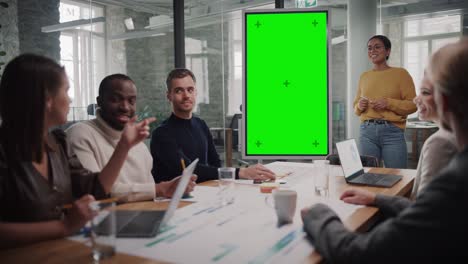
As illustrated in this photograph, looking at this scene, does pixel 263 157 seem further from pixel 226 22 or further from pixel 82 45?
pixel 226 22

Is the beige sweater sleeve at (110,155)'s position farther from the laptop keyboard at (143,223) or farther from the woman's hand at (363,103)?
the woman's hand at (363,103)

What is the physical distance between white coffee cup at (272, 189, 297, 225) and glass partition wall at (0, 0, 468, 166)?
123 centimetres

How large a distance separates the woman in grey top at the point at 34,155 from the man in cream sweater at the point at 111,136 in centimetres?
37

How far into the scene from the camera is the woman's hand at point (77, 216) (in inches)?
45.4

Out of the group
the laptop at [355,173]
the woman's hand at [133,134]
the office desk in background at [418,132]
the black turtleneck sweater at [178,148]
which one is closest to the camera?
the woman's hand at [133,134]

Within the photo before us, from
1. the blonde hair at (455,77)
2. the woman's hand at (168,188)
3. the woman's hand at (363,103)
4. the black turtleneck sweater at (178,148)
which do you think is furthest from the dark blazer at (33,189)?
the woman's hand at (363,103)

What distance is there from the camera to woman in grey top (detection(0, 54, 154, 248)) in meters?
1.19

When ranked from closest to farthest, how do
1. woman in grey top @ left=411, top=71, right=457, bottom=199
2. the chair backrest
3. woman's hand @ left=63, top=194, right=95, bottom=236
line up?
woman's hand @ left=63, top=194, right=95, bottom=236 < woman in grey top @ left=411, top=71, right=457, bottom=199 < the chair backrest

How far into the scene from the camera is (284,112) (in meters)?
2.53

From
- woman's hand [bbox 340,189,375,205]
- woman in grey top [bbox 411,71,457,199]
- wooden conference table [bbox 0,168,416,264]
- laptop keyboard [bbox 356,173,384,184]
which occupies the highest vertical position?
woman in grey top [bbox 411,71,457,199]

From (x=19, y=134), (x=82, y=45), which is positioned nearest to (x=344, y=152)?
(x=19, y=134)

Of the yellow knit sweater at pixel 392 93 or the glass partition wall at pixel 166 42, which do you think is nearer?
the yellow knit sweater at pixel 392 93

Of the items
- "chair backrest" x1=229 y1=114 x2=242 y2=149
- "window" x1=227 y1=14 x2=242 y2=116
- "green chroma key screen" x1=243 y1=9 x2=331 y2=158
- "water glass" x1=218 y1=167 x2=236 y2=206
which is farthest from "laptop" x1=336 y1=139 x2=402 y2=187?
"window" x1=227 y1=14 x2=242 y2=116

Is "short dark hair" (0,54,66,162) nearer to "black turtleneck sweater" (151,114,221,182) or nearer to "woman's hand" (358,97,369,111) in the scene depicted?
"black turtleneck sweater" (151,114,221,182)
